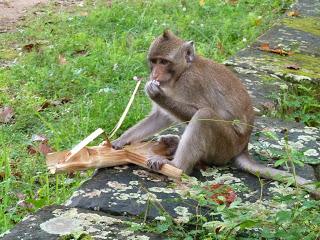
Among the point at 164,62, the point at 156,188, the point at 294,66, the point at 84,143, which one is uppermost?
the point at 164,62

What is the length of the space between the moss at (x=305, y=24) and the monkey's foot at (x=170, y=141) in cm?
267

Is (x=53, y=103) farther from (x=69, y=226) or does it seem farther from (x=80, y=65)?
(x=69, y=226)

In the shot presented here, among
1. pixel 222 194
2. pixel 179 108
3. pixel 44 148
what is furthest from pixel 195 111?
pixel 44 148

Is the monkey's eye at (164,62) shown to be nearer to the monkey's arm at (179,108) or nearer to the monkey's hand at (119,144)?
the monkey's arm at (179,108)

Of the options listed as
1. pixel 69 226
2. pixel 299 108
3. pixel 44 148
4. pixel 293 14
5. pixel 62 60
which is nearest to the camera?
pixel 69 226

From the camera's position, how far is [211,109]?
12.4 ft

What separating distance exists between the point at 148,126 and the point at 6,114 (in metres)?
2.09

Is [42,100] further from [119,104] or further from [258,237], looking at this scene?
[258,237]

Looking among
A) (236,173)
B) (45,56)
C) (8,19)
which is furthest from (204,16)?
(236,173)

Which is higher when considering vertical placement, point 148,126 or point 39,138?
point 148,126

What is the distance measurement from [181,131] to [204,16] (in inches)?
187

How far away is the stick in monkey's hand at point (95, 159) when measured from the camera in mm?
3299

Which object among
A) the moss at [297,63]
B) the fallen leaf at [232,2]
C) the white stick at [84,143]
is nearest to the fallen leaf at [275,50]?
the moss at [297,63]

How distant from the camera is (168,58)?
4027mm
